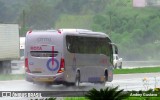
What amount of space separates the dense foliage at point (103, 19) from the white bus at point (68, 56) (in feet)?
0.98

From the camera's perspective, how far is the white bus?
1936 cm

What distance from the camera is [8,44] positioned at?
26422 millimetres

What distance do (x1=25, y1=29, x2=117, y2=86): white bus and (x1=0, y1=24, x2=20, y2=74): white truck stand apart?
2913 mm

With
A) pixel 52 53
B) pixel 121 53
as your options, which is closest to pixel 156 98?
pixel 52 53

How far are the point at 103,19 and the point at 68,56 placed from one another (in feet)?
5.34

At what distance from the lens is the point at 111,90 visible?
13.7 m

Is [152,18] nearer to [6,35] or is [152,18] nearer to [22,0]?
[22,0]

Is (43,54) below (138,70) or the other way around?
the other way around

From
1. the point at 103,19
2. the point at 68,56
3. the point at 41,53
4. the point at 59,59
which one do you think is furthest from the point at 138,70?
the point at 41,53

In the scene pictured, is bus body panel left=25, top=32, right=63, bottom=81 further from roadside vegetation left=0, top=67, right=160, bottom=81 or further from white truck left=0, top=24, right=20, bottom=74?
white truck left=0, top=24, right=20, bottom=74

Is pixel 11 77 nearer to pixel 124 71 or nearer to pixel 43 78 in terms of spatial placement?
pixel 43 78

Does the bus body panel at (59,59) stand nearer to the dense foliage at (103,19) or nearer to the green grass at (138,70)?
the dense foliage at (103,19)

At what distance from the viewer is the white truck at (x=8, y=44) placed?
2405 cm

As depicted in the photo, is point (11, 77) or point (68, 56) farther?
point (11, 77)
